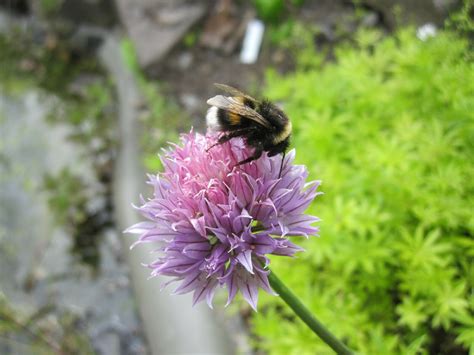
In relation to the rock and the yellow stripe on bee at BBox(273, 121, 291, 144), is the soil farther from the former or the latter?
the yellow stripe on bee at BBox(273, 121, 291, 144)

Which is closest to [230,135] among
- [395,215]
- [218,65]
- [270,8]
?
[395,215]

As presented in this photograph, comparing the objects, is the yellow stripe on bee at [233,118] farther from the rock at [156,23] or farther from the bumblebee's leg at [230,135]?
the rock at [156,23]

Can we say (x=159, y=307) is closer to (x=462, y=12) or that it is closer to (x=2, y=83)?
(x=462, y=12)

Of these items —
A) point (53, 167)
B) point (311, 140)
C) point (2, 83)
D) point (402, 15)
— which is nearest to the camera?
point (311, 140)

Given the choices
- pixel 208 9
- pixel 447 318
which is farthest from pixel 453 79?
pixel 208 9

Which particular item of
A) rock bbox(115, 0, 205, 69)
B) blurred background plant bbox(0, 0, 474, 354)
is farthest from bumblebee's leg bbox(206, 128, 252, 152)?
rock bbox(115, 0, 205, 69)

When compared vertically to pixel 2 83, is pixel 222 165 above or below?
below

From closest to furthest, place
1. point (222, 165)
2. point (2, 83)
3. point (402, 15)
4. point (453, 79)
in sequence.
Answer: point (222, 165) < point (453, 79) < point (402, 15) < point (2, 83)
